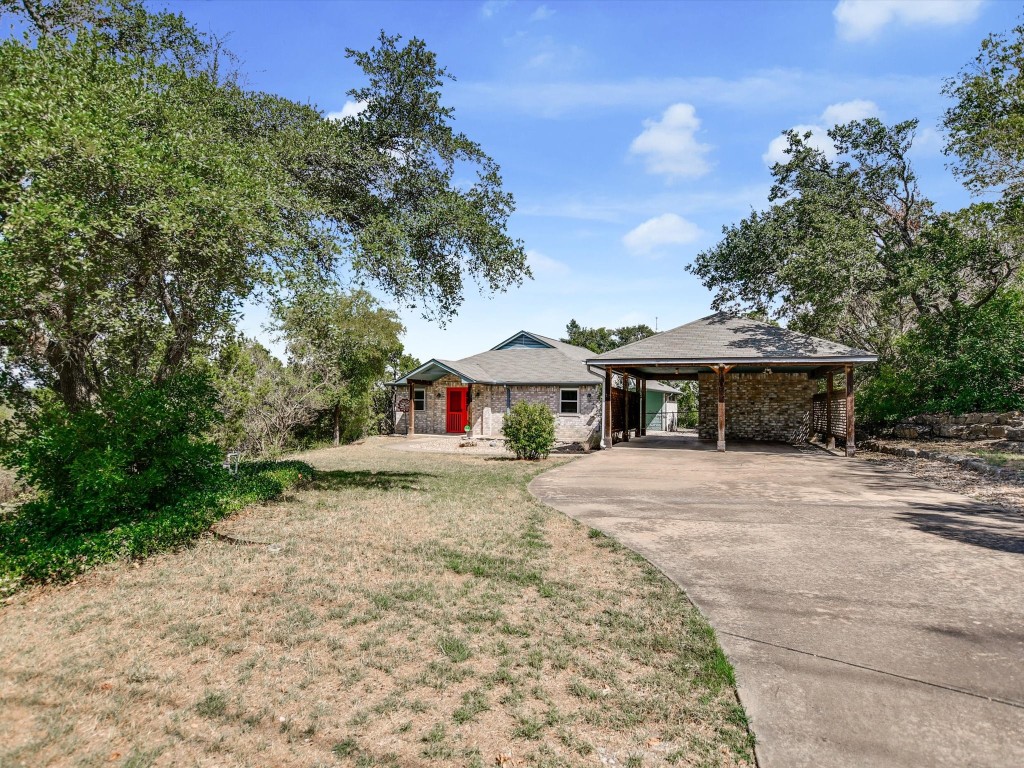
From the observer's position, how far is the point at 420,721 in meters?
2.86

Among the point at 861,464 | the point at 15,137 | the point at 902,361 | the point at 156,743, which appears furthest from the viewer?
the point at 902,361

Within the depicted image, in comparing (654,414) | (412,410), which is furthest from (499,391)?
(654,414)

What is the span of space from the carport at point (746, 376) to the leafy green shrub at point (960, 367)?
2065 mm

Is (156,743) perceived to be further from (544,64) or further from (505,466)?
(505,466)

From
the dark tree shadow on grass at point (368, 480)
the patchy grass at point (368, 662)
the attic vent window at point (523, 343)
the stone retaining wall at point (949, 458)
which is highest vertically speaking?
the attic vent window at point (523, 343)

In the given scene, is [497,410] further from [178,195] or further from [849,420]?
[178,195]

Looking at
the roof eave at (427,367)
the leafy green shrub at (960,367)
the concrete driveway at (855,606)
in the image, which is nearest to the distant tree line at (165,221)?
the concrete driveway at (855,606)

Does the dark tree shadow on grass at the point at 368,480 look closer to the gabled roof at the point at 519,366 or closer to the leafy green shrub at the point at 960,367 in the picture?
the gabled roof at the point at 519,366

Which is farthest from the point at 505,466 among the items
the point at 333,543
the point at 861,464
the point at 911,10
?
the point at 911,10

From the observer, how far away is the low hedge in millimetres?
4969

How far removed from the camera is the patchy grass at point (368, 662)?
2.67m

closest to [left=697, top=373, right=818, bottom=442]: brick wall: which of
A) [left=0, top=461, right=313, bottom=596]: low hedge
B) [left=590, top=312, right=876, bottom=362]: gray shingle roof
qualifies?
[left=590, top=312, right=876, bottom=362]: gray shingle roof

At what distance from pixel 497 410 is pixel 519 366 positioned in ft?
8.59

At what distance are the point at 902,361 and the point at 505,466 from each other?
15496 millimetres
